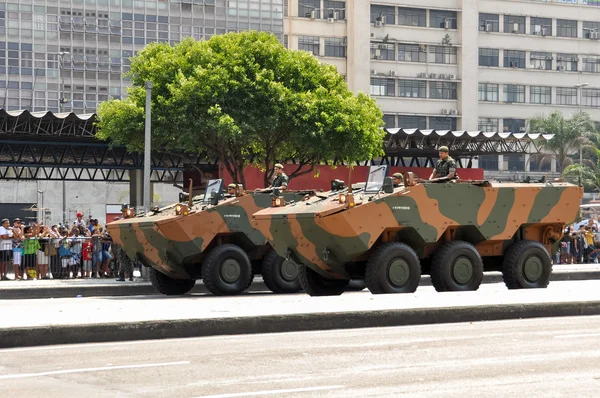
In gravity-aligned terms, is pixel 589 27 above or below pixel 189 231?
above

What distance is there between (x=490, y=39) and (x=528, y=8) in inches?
170

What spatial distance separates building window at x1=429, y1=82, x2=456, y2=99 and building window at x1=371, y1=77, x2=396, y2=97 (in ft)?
10.8

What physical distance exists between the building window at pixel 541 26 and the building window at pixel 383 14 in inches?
509

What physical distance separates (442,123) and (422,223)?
72.6 meters

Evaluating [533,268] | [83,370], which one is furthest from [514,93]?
[83,370]

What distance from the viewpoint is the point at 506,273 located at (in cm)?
2152

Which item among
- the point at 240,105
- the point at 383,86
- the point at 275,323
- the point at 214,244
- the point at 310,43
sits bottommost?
the point at 275,323

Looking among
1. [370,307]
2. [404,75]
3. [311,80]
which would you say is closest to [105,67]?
[404,75]

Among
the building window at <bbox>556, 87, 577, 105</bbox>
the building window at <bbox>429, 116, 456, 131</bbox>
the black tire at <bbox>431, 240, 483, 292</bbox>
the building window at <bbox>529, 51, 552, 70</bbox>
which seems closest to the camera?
the black tire at <bbox>431, 240, 483, 292</bbox>

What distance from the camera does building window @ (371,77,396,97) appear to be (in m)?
89.5

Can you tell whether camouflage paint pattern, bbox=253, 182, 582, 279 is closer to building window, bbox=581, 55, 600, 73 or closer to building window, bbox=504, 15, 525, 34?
building window, bbox=504, 15, 525, 34

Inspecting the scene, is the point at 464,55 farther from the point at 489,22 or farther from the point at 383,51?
the point at 383,51

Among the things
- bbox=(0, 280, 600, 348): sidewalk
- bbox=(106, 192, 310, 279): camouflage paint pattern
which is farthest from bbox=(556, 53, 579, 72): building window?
bbox=(0, 280, 600, 348): sidewalk

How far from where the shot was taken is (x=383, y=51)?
9000 cm
